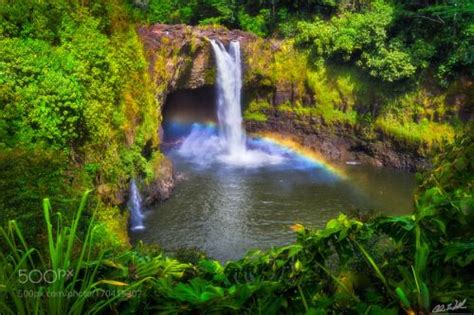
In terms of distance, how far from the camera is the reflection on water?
12367 mm

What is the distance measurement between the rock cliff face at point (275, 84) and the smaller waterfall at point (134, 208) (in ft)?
18.9

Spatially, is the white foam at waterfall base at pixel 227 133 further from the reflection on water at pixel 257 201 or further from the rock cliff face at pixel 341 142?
the rock cliff face at pixel 341 142

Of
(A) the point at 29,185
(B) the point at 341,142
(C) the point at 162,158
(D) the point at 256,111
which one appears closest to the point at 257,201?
(C) the point at 162,158

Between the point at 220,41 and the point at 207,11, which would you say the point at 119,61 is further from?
the point at 207,11

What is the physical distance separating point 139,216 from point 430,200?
37.9 feet

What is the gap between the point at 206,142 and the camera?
21438mm

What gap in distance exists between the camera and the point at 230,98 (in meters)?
21.2

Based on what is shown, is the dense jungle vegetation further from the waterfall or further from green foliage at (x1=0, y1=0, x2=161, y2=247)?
the waterfall

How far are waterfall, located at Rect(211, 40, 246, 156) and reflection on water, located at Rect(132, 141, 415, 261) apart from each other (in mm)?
2664

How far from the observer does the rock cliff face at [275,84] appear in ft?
60.6

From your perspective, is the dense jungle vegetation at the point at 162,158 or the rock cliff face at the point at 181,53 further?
the rock cliff face at the point at 181,53
